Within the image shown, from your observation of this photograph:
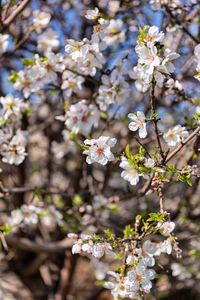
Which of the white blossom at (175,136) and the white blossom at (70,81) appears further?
the white blossom at (70,81)

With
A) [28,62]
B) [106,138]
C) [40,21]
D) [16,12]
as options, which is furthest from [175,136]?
[40,21]

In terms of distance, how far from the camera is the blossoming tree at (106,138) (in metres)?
1.71

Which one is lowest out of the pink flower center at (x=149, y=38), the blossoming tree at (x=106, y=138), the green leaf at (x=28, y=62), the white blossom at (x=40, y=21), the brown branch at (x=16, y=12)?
the blossoming tree at (x=106, y=138)

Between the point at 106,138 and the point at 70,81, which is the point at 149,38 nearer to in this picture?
the point at 106,138

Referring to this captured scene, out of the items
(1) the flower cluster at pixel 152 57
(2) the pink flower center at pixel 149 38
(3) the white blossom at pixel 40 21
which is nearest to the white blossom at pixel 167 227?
(1) the flower cluster at pixel 152 57

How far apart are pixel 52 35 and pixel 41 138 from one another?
1575mm

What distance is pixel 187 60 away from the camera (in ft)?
10.5

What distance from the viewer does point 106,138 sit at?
5.46ft

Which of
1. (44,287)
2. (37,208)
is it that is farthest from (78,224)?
(44,287)

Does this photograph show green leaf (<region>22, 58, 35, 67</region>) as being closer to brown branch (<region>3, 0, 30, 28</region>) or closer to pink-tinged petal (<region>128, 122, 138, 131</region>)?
brown branch (<region>3, 0, 30, 28</region>)

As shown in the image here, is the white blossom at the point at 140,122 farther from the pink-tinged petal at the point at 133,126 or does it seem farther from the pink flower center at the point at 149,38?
the pink flower center at the point at 149,38

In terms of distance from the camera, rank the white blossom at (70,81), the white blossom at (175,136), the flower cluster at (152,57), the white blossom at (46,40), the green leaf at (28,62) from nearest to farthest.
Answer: the flower cluster at (152,57), the white blossom at (175,136), the green leaf at (28,62), the white blossom at (70,81), the white blossom at (46,40)

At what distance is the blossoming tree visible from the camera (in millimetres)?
1713

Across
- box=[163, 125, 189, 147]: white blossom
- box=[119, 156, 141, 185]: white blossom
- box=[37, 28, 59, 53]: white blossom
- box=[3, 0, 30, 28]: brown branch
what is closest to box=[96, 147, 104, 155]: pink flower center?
box=[119, 156, 141, 185]: white blossom
